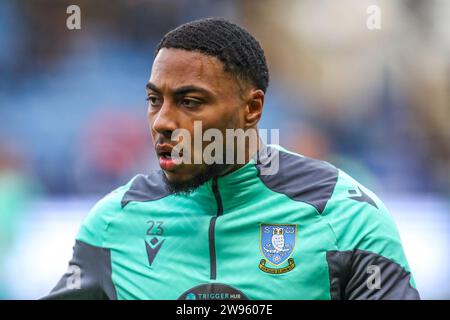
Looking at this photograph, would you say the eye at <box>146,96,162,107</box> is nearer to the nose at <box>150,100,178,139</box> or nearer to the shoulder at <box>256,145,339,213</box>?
the nose at <box>150,100,178,139</box>

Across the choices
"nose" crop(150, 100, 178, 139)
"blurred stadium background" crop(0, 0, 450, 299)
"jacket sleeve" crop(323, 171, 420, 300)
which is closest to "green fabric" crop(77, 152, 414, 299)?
"jacket sleeve" crop(323, 171, 420, 300)

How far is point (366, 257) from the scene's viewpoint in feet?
6.55

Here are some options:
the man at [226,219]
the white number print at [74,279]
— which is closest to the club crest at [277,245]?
the man at [226,219]

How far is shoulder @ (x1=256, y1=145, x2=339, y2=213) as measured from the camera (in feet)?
7.17

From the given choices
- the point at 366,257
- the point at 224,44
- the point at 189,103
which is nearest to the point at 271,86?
the point at 224,44

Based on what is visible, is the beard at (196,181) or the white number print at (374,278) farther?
the beard at (196,181)

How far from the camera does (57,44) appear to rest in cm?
530

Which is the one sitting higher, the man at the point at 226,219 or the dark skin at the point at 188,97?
the dark skin at the point at 188,97

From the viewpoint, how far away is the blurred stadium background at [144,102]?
484cm

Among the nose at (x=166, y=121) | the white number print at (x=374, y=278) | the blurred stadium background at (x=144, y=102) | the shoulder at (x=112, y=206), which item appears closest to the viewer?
the white number print at (x=374, y=278)

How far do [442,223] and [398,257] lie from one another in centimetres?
275

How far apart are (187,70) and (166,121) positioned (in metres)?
0.17

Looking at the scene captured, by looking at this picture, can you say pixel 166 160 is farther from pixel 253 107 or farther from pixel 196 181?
pixel 253 107

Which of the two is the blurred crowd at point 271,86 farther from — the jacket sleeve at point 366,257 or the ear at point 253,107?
the jacket sleeve at point 366,257
